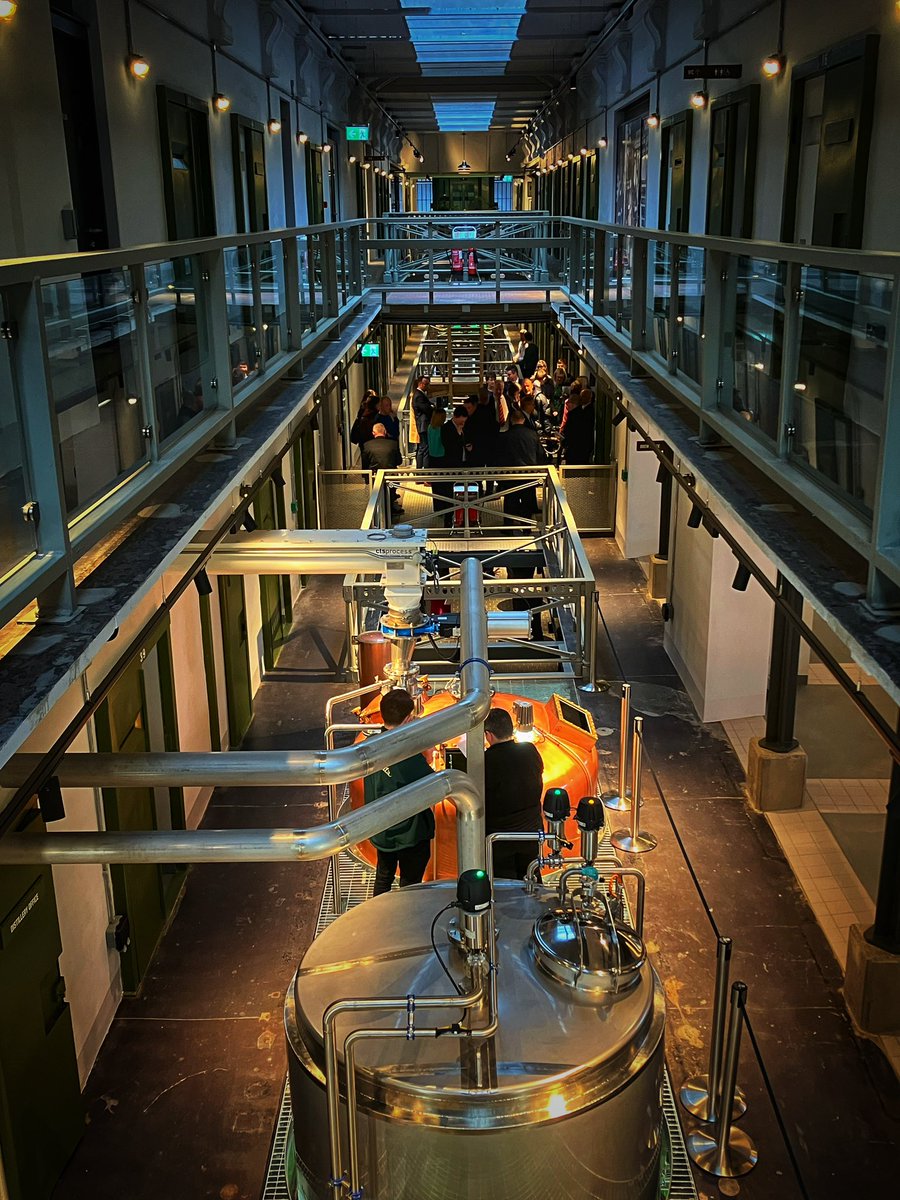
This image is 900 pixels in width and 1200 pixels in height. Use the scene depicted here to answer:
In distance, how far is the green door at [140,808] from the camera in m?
6.54

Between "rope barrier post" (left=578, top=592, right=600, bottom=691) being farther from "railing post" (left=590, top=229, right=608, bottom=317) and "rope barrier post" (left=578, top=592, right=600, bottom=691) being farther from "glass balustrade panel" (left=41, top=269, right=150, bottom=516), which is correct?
"glass balustrade panel" (left=41, top=269, right=150, bottom=516)

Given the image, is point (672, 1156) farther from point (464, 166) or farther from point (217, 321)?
point (464, 166)

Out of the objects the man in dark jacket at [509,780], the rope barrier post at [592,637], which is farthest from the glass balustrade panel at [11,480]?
the rope barrier post at [592,637]

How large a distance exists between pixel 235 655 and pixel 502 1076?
706 cm

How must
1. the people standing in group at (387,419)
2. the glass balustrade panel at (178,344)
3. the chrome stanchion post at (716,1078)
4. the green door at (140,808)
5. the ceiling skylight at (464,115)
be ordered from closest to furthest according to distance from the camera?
the glass balustrade panel at (178,344) < the chrome stanchion post at (716,1078) < the green door at (140,808) < the people standing in group at (387,419) < the ceiling skylight at (464,115)

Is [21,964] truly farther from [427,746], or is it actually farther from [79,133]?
[79,133]

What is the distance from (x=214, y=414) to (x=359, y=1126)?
3.88 m

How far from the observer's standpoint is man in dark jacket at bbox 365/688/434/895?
20.2ft

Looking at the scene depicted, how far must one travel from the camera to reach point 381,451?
15.0m

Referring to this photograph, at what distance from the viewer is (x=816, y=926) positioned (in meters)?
7.40

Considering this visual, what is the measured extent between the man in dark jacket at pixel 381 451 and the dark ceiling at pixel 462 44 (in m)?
6.19

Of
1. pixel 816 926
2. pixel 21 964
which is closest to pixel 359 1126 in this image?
pixel 21 964

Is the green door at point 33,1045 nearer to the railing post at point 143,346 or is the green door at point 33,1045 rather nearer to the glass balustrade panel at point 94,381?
the glass balustrade panel at point 94,381

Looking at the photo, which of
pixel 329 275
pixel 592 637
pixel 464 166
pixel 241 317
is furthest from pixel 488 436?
pixel 464 166
